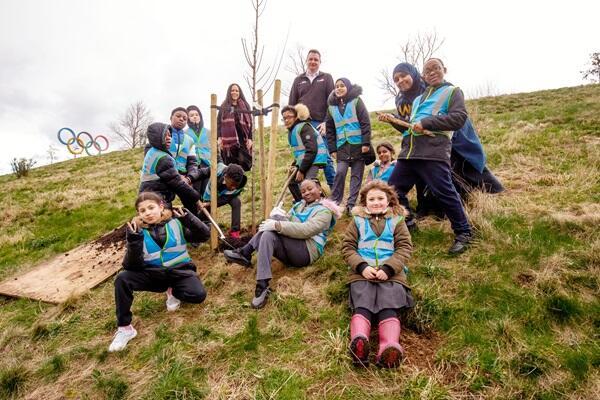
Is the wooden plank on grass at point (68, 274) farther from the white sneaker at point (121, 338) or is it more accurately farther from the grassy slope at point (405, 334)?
the white sneaker at point (121, 338)

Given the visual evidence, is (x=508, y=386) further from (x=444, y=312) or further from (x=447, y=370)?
(x=444, y=312)

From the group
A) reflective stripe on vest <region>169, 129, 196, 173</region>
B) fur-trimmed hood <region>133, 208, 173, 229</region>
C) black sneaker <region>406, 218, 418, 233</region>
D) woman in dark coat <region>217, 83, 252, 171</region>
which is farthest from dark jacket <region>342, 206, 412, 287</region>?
woman in dark coat <region>217, 83, 252, 171</region>

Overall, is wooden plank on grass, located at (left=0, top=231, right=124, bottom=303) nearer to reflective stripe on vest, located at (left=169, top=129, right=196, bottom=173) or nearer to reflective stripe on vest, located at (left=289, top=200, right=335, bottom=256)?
reflective stripe on vest, located at (left=169, top=129, right=196, bottom=173)

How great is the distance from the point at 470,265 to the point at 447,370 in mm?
1418

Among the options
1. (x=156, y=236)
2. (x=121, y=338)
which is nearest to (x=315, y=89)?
(x=156, y=236)

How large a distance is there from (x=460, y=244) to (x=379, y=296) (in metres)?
1.46

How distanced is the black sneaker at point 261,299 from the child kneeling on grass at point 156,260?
2.05 ft

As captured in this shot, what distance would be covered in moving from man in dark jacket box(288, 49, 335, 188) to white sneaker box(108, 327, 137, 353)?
377cm

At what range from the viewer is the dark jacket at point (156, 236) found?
3416mm

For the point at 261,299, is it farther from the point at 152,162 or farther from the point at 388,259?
the point at 152,162

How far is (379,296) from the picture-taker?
120 inches

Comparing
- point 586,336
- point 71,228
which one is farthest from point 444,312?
point 71,228

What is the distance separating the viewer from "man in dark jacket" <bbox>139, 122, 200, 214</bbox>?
4621 mm

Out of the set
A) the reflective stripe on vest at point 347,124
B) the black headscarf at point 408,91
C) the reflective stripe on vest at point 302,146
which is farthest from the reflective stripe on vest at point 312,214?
the black headscarf at point 408,91
